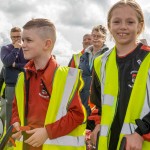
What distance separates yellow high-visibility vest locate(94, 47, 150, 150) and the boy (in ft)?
1.13

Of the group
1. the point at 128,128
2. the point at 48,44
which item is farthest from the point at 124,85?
the point at 48,44

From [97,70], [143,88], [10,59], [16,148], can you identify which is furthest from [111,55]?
[10,59]

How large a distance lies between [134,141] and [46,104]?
1.11 meters

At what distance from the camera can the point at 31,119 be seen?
3695 millimetres

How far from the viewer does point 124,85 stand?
3.25 meters

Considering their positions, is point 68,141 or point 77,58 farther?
point 77,58

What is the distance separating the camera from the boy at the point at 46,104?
3.54 m

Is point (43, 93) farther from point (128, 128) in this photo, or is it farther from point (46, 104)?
point (128, 128)

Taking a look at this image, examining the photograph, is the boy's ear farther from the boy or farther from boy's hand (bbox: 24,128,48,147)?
boy's hand (bbox: 24,128,48,147)

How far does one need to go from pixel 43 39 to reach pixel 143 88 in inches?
52.9

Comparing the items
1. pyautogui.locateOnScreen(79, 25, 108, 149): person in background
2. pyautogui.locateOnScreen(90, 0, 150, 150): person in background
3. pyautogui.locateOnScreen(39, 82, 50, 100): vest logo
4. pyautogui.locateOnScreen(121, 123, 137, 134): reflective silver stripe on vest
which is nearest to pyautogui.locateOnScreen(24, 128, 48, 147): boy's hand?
pyautogui.locateOnScreen(39, 82, 50, 100): vest logo

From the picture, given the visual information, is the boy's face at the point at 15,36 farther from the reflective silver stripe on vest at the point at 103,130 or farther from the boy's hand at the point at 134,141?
the boy's hand at the point at 134,141

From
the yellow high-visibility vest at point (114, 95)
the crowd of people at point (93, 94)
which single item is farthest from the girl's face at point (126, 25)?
the yellow high-visibility vest at point (114, 95)

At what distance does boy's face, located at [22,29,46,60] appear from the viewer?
3836mm
